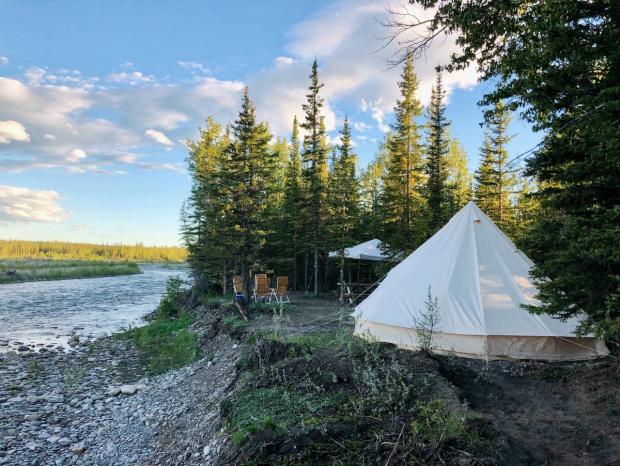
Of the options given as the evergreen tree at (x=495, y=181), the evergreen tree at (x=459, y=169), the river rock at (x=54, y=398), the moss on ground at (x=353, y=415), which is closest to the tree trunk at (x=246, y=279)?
the river rock at (x=54, y=398)

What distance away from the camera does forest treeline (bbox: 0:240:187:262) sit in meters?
86.6

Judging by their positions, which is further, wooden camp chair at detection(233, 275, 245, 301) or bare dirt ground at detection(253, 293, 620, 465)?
wooden camp chair at detection(233, 275, 245, 301)

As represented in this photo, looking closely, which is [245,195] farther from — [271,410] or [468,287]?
[271,410]

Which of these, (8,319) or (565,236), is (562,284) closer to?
(565,236)

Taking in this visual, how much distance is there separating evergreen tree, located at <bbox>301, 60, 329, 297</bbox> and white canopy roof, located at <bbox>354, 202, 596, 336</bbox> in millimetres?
11878

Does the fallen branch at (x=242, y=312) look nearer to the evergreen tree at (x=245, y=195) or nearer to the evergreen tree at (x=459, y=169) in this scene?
the evergreen tree at (x=245, y=195)

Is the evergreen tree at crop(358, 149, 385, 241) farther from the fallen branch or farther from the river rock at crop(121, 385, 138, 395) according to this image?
the river rock at crop(121, 385, 138, 395)

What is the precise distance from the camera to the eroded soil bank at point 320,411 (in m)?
4.01

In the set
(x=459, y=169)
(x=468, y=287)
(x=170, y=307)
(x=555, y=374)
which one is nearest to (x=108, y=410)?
(x=468, y=287)

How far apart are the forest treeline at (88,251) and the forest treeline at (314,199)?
63.7m

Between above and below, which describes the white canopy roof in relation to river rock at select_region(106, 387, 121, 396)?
above

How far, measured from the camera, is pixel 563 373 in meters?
6.84

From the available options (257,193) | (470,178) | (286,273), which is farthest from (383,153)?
(257,193)

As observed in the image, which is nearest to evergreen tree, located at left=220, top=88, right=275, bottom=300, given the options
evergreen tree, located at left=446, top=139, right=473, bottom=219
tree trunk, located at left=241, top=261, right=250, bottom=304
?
tree trunk, located at left=241, top=261, right=250, bottom=304
